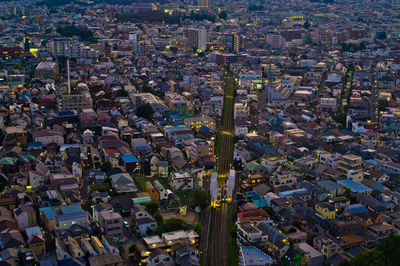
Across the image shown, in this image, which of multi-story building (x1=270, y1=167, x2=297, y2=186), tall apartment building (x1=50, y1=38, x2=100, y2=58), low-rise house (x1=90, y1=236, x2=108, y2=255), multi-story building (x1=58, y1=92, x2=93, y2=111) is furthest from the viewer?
tall apartment building (x1=50, y1=38, x2=100, y2=58)

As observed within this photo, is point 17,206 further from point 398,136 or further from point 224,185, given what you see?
point 398,136

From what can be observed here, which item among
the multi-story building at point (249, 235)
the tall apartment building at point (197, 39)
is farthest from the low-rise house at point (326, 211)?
the tall apartment building at point (197, 39)

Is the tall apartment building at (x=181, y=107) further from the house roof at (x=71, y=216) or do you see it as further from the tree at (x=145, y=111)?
the house roof at (x=71, y=216)

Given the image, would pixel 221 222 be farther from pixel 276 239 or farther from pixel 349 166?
pixel 349 166

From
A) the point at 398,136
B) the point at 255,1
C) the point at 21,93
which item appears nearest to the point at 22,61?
the point at 21,93

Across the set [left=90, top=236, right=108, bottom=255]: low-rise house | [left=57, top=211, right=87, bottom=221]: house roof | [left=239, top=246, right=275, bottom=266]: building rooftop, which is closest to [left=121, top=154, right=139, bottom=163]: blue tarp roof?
[left=57, top=211, right=87, bottom=221]: house roof

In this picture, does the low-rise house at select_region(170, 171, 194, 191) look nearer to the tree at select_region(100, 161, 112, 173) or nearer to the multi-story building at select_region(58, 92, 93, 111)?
the tree at select_region(100, 161, 112, 173)

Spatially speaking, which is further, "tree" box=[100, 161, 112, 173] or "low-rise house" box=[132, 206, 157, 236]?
"tree" box=[100, 161, 112, 173]

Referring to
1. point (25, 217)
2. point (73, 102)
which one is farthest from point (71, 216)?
point (73, 102)
